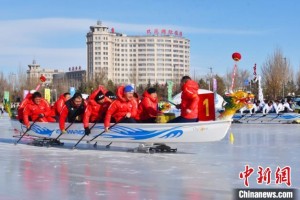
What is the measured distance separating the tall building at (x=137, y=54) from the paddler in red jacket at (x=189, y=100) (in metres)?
120

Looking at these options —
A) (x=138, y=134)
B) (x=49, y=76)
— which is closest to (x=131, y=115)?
(x=138, y=134)

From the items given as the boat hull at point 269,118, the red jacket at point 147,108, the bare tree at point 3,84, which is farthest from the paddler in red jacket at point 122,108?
the bare tree at point 3,84

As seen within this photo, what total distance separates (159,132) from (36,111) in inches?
159

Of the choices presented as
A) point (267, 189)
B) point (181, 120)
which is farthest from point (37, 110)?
point (267, 189)

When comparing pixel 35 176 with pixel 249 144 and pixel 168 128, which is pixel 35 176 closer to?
pixel 168 128

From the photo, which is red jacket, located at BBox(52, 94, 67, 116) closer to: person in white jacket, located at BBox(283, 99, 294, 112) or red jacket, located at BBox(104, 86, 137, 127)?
red jacket, located at BBox(104, 86, 137, 127)

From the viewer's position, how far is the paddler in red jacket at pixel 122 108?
10.5 metres

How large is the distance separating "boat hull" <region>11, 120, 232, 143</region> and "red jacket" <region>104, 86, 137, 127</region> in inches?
8.2

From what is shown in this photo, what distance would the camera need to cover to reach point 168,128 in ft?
32.7

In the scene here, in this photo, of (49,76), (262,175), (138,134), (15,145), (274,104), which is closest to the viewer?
(262,175)

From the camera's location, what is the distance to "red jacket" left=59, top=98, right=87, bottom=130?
452 inches

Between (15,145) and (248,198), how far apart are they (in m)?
8.83

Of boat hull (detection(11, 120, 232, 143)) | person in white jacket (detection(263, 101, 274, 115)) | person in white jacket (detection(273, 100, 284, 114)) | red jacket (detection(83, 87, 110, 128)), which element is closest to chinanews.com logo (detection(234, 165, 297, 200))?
boat hull (detection(11, 120, 232, 143))

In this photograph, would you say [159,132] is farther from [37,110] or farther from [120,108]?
[37,110]
